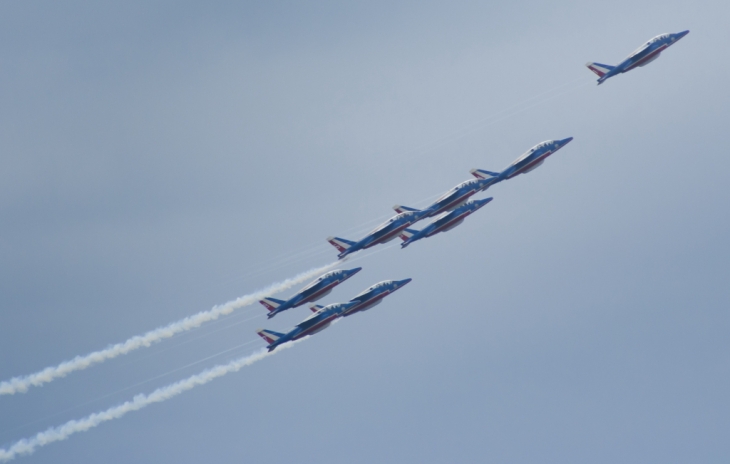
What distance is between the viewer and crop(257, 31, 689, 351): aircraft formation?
541 feet

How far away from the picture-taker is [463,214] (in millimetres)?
170125

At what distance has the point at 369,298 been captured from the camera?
166750 mm

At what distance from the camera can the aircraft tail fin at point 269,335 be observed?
165 metres

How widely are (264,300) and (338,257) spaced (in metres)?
11.0

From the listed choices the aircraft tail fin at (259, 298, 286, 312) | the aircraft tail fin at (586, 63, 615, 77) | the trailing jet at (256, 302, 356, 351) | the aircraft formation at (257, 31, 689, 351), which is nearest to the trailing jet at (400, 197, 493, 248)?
the aircraft formation at (257, 31, 689, 351)

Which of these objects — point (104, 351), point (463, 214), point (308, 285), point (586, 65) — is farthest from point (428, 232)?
point (104, 351)

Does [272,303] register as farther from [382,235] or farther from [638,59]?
[638,59]

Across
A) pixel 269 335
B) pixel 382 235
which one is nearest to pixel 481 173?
pixel 382 235

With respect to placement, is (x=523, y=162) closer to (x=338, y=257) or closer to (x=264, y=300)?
(x=338, y=257)

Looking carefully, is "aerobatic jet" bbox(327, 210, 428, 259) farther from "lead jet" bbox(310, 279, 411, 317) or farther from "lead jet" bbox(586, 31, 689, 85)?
"lead jet" bbox(586, 31, 689, 85)

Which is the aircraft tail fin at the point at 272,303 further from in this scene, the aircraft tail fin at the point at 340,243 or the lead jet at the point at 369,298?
the aircraft tail fin at the point at 340,243

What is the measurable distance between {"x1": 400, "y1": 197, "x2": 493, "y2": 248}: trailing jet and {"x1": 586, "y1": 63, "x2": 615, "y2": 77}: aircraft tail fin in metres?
24.1

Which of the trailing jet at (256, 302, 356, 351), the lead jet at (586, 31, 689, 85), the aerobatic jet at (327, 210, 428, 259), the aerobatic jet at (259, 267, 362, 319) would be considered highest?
the lead jet at (586, 31, 689, 85)

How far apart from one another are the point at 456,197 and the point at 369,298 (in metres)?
17.6
